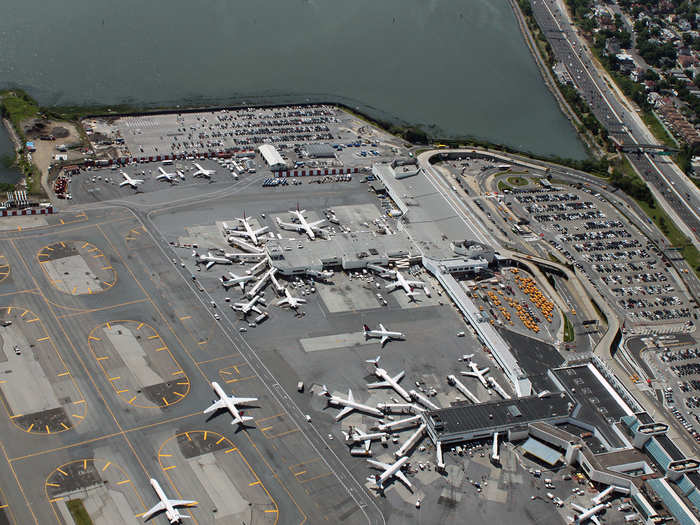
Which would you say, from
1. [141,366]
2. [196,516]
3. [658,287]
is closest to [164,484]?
[196,516]

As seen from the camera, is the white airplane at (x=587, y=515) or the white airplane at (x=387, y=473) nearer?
the white airplane at (x=587, y=515)

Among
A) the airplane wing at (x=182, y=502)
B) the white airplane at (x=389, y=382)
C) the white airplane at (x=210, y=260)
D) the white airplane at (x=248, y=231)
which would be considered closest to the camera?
the airplane wing at (x=182, y=502)

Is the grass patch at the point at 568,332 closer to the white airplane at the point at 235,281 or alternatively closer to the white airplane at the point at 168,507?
the white airplane at the point at 235,281

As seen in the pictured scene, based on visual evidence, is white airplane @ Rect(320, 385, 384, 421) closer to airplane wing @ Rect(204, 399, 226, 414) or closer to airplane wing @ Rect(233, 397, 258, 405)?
airplane wing @ Rect(233, 397, 258, 405)

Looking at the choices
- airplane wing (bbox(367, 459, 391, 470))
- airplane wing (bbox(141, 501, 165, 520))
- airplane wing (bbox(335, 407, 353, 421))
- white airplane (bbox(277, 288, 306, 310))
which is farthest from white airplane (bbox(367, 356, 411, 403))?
airplane wing (bbox(141, 501, 165, 520))

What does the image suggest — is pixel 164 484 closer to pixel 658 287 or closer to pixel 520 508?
pixel 520 508

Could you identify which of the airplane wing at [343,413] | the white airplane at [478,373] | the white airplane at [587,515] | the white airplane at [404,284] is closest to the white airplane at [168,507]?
the airplane wing at [343,413]
